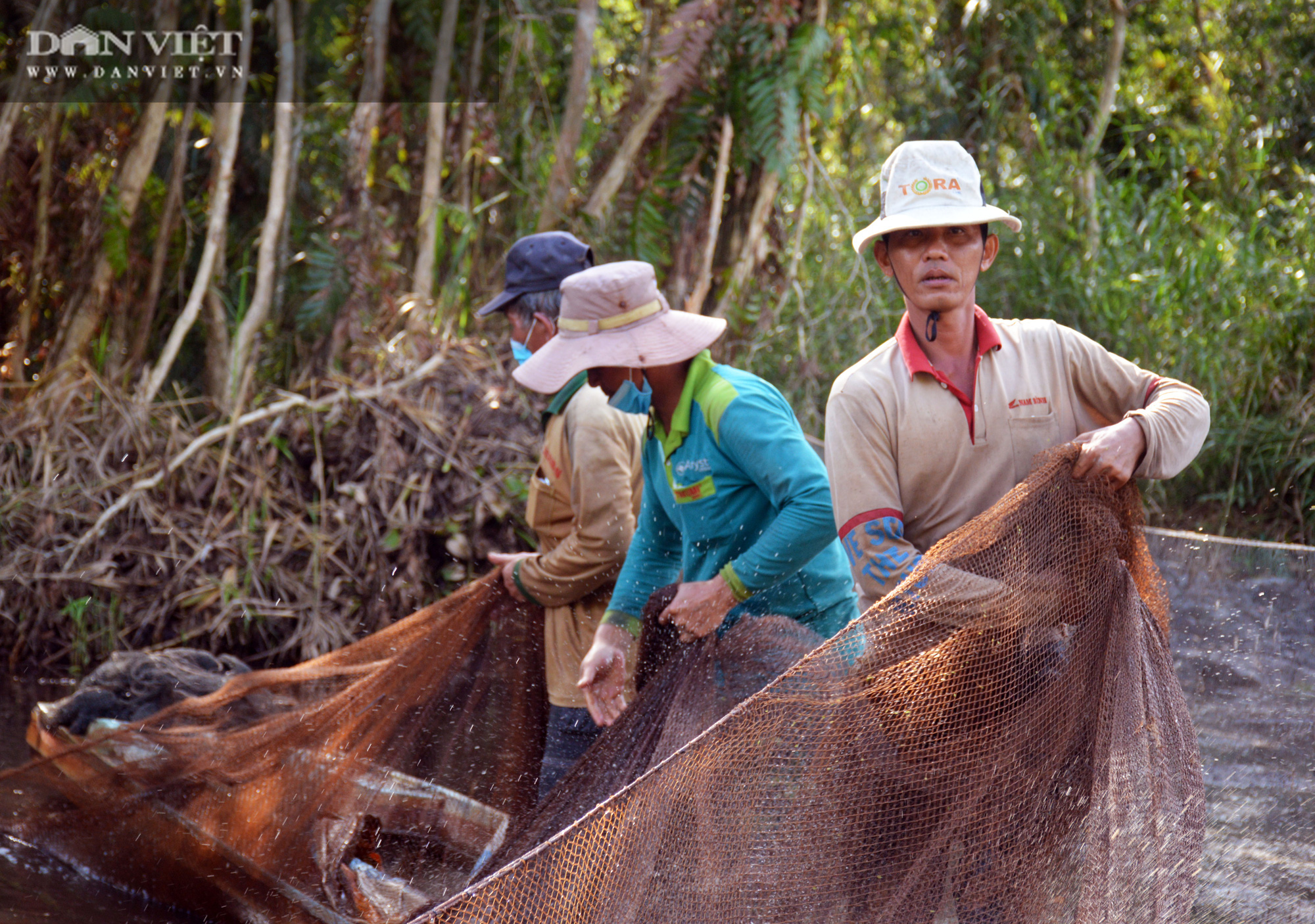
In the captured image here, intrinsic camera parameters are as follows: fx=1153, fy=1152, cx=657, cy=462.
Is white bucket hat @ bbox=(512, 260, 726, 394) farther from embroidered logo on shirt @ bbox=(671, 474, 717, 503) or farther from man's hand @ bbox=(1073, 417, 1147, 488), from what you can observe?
man's hand @ bbox=(1073, 417, 1147, 488)

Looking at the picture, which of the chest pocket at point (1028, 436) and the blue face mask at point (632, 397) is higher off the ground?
the chest pocket at point (1028, 436)

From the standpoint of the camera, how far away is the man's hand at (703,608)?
97.7 inches

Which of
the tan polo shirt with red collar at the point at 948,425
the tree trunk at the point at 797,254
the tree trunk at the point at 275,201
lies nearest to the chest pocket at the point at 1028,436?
the tan polo shirt with red collar at the point at 948,425

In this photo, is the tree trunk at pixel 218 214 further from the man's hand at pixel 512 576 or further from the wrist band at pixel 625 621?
the wrist band at pixel 625 621

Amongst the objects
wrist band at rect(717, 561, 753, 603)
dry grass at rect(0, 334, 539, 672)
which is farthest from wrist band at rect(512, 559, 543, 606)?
dry grass at rect(0, 334, 539, 672)

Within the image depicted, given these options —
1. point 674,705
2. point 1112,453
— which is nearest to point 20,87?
point 674,705

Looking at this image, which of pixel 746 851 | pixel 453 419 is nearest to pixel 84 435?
pixel 453 419

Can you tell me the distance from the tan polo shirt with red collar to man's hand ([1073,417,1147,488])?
0.09 meters

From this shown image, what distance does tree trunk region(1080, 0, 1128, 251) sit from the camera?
6.24 meters

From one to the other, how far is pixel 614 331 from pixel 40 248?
5930 millimetres

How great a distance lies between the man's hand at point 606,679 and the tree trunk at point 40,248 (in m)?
5.78

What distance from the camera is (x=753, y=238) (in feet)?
22.1

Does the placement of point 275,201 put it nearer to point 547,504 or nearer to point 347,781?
point 547,504

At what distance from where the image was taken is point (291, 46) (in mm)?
7121
